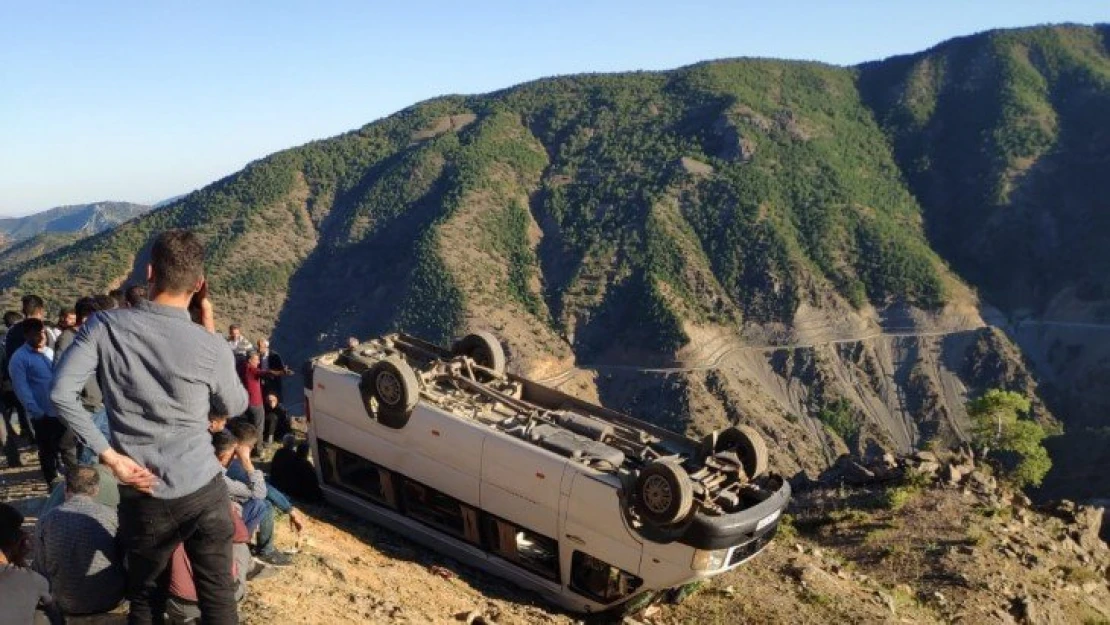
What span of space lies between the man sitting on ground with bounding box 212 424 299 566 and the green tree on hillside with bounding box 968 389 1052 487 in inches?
1716

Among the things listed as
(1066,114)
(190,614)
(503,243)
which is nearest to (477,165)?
(503,243)

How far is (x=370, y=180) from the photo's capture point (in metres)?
108

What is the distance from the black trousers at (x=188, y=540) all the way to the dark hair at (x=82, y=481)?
3.46 feet

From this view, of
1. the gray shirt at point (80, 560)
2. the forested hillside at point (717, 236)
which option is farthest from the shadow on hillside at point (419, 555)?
the forested hillside at point (717, 236)

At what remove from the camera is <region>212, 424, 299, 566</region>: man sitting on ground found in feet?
21.3

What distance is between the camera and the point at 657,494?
25.3 ft

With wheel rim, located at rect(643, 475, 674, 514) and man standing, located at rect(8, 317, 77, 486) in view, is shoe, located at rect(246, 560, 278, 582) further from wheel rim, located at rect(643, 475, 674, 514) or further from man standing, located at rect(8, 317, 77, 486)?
wheel rim, located at rect(643, 475, 674, 514)

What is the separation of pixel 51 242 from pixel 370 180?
57.4 metres

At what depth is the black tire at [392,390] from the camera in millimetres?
9055

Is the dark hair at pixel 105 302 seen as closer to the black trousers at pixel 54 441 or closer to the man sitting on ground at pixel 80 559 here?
the black trousers at pixel 54 441

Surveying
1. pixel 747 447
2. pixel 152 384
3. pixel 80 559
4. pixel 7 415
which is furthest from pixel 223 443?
pixel 7 415

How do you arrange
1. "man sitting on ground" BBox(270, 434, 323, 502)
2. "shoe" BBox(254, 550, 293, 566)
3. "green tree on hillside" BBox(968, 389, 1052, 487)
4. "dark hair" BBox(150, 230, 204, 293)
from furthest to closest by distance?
1. "green tree on hillside" BBox(968, 389, 1052, 487)
2. "man sitting on ground" BBox(270, 434, 323, 502)
3. "shoe" BBox(254, 550, 293, 566)
4. "dark hair" BBox(150, 230, 204, 293)

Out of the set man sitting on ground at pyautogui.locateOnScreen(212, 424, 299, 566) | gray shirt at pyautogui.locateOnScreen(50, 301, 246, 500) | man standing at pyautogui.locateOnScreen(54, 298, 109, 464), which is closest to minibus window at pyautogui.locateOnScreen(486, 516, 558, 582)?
man sitting on ground at pyautogui.locateOnScreen(212, 424, 299, 566)

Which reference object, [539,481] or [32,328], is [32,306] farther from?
[539,481]
